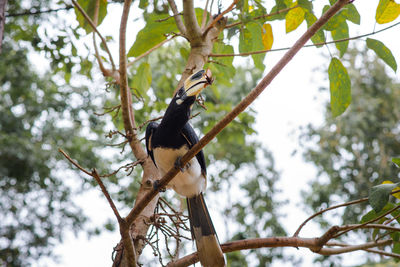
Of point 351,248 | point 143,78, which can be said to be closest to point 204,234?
point 351,248

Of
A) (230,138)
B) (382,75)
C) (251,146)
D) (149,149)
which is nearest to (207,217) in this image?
(149,149)

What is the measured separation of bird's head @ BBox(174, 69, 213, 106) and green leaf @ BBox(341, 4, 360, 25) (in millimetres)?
686

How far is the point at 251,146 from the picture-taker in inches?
311

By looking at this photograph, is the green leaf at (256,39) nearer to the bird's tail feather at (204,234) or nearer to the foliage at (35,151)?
the bird's tail feather at (204,234)

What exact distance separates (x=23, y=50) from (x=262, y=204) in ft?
18.4

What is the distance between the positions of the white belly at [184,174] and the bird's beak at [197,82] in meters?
0.45

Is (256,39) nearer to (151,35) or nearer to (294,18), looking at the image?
(294,18)

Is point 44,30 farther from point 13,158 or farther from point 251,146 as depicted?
point 251,146

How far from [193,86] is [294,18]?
1.99 feet

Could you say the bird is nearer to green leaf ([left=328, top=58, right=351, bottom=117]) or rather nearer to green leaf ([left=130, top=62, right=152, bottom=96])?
green leaf ([left=130, top=62, right=152, bottom=96])

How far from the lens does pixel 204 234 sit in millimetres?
2078

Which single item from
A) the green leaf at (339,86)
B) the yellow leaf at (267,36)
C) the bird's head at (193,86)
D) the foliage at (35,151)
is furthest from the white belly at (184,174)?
the foliage at (35,151)

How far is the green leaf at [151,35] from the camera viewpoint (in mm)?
2344

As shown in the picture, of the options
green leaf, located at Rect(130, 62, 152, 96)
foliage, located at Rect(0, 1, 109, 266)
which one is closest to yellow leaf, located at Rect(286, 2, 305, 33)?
green leaf, located at Rect(130, 62, 152, 96)
